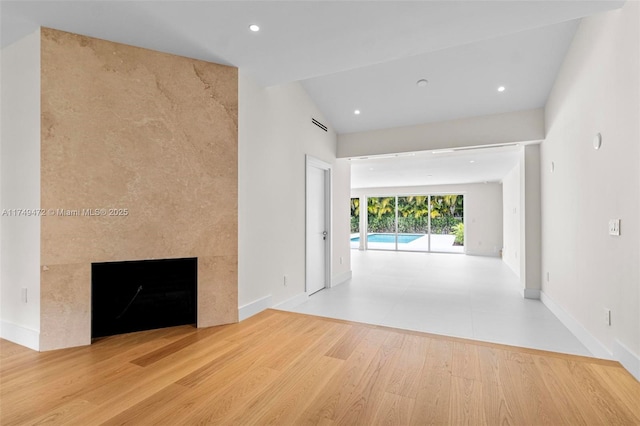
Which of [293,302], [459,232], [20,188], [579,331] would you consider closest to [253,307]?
[293,302]

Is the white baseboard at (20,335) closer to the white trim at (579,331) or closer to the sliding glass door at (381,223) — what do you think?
the white trim at (579,331)


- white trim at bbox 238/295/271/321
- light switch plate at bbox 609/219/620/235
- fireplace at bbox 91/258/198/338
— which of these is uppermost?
light switch plate at bbox 609/219/620/235

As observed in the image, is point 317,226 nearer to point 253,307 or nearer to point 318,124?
point 318,124

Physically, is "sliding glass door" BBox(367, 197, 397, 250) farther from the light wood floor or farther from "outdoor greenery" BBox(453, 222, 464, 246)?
the light wood floor

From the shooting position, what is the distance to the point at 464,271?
6.86 m

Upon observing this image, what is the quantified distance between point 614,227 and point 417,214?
29.4 feet

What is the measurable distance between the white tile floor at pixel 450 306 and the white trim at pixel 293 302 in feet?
0.22

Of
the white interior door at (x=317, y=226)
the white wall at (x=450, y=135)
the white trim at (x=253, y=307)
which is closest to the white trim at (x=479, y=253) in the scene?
the white wall at (x=450, y=135)

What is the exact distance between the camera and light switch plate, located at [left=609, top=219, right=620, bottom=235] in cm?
211

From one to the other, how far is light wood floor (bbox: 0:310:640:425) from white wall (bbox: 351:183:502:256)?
8.30 m

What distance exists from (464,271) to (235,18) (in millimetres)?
6857

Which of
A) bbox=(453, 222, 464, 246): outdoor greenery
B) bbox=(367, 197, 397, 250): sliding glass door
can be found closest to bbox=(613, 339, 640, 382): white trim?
bbox=(453, 222, 464, 246): outdoor greenery

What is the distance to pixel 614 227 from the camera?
7.09 feet

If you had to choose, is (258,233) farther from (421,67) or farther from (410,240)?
(410,240)
